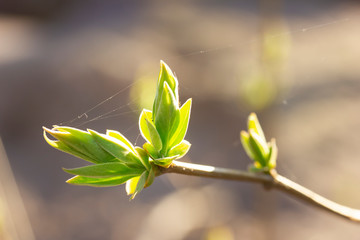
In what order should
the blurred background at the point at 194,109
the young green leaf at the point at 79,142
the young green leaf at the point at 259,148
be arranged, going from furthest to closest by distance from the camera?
the blurred background at the point at 194,109
the young green leaf at the point at 259,148
the young green leaf at the point at 79,142

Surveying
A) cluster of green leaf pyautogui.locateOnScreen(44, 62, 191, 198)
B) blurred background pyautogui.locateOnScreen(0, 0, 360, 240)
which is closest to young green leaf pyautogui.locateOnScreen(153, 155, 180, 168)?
cluster of green leaf pyautogui.locateOnScreen(44, 62, 191, 198)

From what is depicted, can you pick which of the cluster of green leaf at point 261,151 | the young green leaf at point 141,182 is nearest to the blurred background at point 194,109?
the cluster of green leaf at point 261,151

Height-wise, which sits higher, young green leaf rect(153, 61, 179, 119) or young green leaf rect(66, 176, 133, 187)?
young green leaf rect(153, 61, 179, 119)

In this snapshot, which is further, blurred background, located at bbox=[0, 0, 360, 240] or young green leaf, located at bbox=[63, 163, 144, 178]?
blurred background, located at bbox=[0, 0, 360, 240]

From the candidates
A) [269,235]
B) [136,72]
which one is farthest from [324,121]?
[136,72]

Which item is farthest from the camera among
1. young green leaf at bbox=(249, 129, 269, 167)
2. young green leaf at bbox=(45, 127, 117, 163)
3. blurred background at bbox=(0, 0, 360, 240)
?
blurred background at bbox=(0, 0, 360, 240)

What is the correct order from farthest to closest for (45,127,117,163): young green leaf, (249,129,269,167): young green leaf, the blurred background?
the blurred background, (249,129,269,167): young green leaf, (45,127,117,163): young green leaf

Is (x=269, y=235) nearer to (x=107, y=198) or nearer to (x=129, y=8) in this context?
(x=107, y=198)

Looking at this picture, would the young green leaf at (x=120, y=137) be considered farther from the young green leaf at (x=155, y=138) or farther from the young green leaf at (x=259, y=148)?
the young green leaf at (x=259, y=148)

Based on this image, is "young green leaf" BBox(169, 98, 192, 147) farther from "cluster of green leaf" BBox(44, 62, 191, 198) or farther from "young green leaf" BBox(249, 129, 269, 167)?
"young green leaf" BBox(249, 129, 269, 167)
